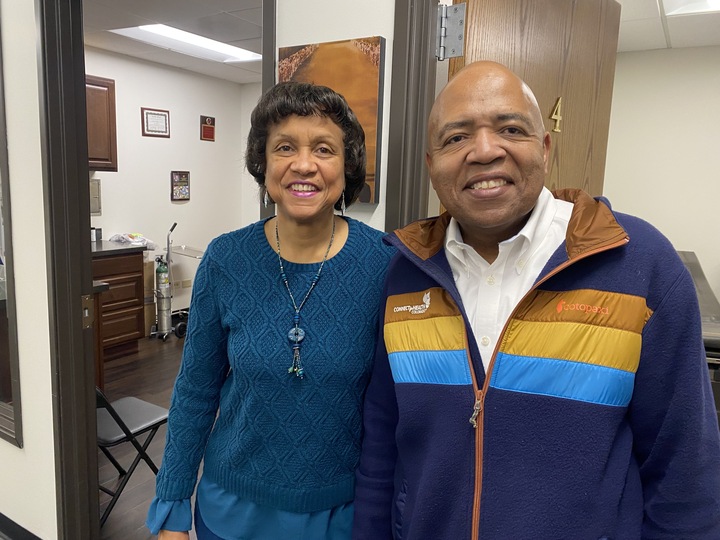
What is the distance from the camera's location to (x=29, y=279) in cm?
197

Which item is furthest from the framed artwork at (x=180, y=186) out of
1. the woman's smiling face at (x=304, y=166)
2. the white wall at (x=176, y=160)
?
the woman's smiling face at (x=304, y=166)

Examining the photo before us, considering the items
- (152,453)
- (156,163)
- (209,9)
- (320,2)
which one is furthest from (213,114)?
(320,2)

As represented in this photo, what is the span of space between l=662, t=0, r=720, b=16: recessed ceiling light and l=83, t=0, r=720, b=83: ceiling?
0.17ft

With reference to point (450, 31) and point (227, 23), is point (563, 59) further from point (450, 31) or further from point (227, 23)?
point (227, 23)

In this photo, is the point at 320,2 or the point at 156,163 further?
the point at 156,163

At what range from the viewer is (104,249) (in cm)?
437

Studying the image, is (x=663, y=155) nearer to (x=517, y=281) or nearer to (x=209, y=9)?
(x=209, y=9)

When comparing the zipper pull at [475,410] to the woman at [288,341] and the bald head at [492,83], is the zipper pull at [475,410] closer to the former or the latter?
the woman at [288,341]

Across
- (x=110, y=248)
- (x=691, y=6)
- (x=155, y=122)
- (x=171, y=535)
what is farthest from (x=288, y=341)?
(x=155, y=122)

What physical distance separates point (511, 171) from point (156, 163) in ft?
16.1

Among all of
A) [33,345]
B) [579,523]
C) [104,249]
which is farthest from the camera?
[104,249]

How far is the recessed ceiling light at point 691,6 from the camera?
133 inches

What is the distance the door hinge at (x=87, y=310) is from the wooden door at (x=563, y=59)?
1.47 m

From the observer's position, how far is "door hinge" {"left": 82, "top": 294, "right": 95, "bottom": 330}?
1.94m
